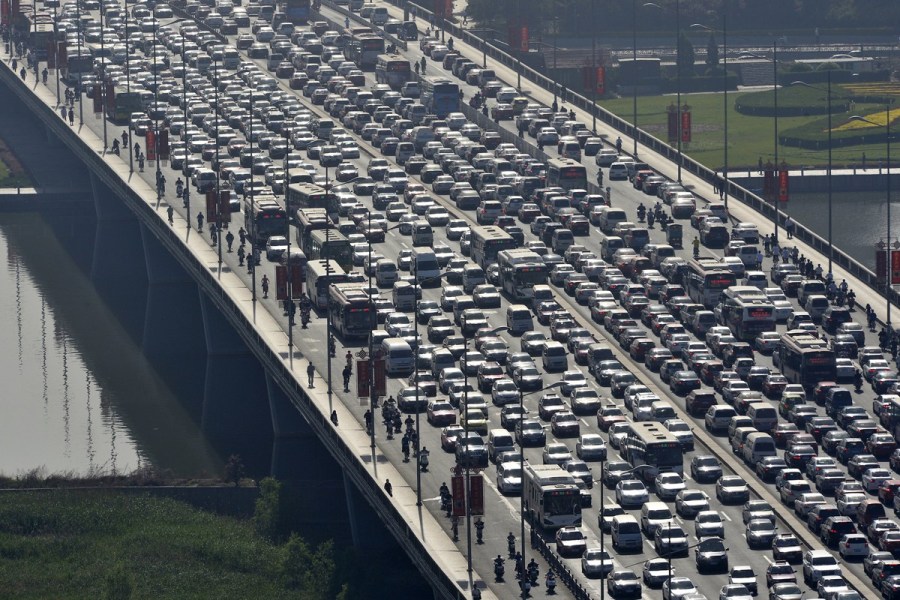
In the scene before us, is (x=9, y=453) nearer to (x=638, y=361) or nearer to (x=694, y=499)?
(x=638, y=361)

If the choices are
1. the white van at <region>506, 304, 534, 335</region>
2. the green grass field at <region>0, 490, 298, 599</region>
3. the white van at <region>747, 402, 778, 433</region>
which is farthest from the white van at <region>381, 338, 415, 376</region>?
the white van at <region>747, 402, 778, 433</region>

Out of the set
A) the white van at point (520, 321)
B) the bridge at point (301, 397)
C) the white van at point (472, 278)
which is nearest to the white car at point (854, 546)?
the bridge at point (301, 397)

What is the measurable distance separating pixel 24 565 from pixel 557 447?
83.0ft

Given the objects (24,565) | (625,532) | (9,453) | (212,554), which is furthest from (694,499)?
(9,453)

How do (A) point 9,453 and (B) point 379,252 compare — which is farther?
(B) point 379,252

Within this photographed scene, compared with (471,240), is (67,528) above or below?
below

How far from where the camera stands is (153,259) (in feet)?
655

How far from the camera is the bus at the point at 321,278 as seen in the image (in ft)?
518

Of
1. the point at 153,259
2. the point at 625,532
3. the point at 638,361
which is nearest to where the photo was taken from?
the point at 625,532

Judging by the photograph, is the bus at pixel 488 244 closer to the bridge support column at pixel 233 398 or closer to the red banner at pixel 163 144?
the bridge support column at pixel 233 398

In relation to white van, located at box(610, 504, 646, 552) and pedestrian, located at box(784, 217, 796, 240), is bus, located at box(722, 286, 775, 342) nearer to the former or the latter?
pedestrian, located at box(784, 217, 796, 240)

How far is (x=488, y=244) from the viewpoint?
168 m

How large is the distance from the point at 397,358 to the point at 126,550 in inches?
850

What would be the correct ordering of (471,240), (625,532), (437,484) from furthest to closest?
(471,240)
(437,484)
(625,532)
